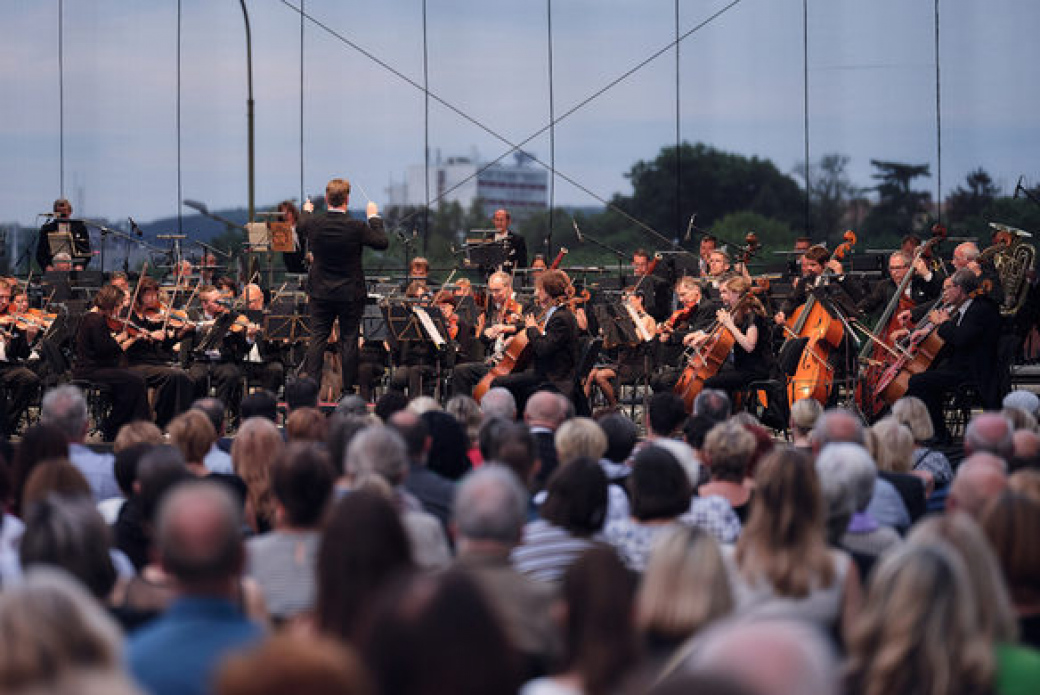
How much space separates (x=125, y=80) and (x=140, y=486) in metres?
13.4

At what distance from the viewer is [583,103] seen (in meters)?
15.9

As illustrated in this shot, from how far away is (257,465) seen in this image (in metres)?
5.21

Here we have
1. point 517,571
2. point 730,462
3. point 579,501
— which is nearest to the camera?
point 517,571

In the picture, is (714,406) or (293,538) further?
(714,406)

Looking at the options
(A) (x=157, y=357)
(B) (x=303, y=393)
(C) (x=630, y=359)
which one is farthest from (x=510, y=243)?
(B) (x=303, y=393)

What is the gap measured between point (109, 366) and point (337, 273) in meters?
1.89

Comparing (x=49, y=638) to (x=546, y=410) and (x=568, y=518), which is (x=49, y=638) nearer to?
(x=568, y=518)

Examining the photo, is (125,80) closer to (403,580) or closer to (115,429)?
(115,429)

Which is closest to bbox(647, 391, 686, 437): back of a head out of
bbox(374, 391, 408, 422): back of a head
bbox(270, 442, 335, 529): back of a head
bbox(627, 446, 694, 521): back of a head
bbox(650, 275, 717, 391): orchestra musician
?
bbox(374, 391, 408, 422): back of a head

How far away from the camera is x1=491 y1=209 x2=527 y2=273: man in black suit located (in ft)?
40.2

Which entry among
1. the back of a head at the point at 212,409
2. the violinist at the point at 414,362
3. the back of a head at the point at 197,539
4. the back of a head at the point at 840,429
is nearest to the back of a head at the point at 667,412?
the back of a head at the point at 840,429

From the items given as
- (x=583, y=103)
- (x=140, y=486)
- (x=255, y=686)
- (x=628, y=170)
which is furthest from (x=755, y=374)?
(x=628, y=170)

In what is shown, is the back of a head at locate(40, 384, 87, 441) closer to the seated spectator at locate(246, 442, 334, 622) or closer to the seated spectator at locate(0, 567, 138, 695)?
the seated spectator at locate(246, 442, 334, 622)

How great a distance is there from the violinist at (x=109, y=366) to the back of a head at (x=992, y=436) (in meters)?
→ 6.31
